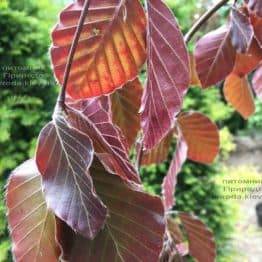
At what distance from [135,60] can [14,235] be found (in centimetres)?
17

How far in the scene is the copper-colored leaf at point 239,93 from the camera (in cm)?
77

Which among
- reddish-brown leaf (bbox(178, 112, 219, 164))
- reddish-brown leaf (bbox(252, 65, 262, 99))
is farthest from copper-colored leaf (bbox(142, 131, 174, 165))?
reddish-brown leaf (bbox(252, 65, 262, 99))

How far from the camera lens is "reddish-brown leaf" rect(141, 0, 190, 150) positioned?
1.25 feet

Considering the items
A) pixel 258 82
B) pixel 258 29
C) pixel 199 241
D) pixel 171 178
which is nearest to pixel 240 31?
pixel 258 29

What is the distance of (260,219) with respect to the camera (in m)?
3.94

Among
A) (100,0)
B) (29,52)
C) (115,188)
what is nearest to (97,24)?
(100,0)

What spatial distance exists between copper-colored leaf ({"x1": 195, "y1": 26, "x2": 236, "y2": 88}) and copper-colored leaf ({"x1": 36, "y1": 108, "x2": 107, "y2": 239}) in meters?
0.29

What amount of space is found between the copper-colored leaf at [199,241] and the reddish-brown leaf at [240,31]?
0.31m

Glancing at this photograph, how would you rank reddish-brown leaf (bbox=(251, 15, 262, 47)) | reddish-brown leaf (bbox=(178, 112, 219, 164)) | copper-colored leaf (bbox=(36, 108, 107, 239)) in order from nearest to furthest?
copper-colored leaf (bbox=(36, 108, 107, 239)) < reddish-brown leaf (bbox=(251, 15, 262, 47)) < reddish-brown leaf (bbox=(178, 112, 219, 164))

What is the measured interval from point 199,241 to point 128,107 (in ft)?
0.97

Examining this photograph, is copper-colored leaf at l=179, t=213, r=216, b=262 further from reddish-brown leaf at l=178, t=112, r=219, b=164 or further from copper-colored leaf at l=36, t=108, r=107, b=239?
copper-colored leaf at l=36, t=108, r=107, b=239

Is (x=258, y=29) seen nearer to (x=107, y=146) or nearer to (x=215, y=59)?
(x=215, y=59)

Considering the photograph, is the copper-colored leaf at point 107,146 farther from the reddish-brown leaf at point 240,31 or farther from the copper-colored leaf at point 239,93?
the copper-colored leaf at point 239,93

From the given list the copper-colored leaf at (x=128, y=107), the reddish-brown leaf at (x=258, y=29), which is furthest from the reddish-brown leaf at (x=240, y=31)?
the copper-colored leaf at (x=128, y=107)
